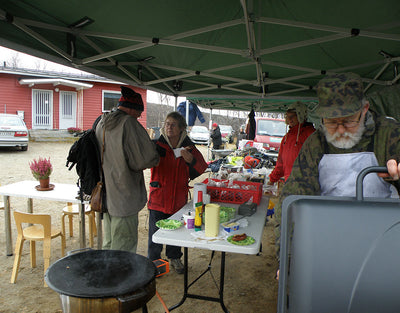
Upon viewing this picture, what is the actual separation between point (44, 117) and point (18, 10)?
1654cm

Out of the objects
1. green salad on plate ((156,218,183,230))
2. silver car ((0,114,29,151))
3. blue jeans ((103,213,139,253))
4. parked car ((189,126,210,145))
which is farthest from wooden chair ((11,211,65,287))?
parked car ((189,126,210,145))

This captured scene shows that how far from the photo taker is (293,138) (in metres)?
3.76

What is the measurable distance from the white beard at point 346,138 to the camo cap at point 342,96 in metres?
0.12

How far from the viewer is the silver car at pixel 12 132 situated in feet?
38.9

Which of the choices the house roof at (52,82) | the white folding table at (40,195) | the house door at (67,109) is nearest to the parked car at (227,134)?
the house roof at (52,82)

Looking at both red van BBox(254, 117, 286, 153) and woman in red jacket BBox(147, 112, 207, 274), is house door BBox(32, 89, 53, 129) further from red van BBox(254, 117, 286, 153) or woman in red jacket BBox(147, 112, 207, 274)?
woman in red jacket BBox(147, 112, 207, 274)

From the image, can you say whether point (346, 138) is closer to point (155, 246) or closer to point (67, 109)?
point (155, 246)

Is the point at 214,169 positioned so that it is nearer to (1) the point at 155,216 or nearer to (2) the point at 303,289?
(1) the point at 155,216

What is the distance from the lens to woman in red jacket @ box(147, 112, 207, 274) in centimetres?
300

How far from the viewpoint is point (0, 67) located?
15477 mm

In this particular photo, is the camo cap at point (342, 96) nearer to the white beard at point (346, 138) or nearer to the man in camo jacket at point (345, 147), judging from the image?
the man in camo jacket at point (345, 147)

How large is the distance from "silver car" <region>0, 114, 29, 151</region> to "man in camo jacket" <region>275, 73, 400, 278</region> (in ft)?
43.3

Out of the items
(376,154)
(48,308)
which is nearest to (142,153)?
(48,308)

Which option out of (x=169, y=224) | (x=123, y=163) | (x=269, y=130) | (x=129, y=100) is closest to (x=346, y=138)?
(x=169, y=224)
